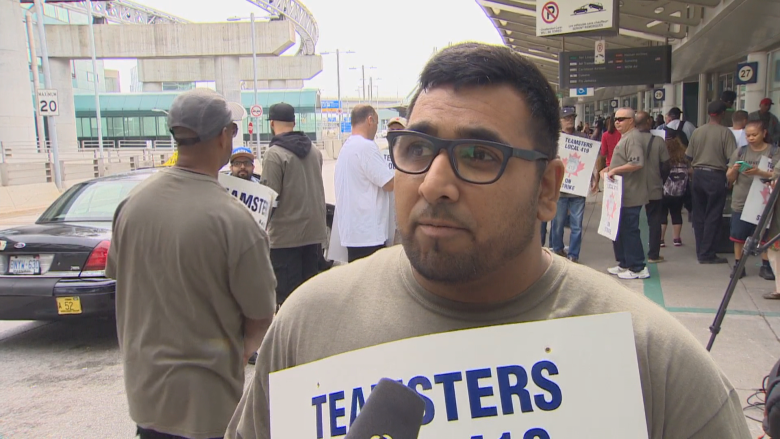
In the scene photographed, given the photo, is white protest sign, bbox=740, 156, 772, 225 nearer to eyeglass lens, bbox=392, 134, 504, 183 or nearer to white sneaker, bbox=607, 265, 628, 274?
white sneaker, bbox=607, 265, 628, 274

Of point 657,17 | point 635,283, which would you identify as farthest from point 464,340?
point 657,17

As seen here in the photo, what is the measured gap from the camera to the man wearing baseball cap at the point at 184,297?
2.47m

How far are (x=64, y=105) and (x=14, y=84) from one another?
1402 cm

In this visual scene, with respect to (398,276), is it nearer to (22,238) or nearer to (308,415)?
(308,415)

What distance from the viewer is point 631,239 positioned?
7914mm

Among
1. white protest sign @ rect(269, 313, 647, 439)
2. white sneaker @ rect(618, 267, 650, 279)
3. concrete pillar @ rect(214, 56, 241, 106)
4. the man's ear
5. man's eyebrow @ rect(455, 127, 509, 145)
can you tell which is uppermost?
concrete pillar @ rect(214, 56, 241, 106)

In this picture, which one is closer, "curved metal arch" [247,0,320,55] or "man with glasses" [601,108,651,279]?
"man with glasses" [601,108,651,279]

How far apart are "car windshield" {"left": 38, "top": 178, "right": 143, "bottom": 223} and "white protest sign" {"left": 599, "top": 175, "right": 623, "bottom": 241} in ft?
18.4

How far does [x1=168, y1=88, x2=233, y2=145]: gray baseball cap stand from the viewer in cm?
269

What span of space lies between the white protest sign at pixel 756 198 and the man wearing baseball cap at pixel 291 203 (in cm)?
496

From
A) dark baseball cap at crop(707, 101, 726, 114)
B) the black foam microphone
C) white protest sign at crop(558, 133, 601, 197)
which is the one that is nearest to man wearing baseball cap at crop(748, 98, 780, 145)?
dark baseball cap at crop(707, 101, 726, 114)

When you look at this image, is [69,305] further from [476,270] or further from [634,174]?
[634,174]

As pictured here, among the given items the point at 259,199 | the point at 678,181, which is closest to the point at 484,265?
the point at 259,199

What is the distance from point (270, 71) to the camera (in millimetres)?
57469
